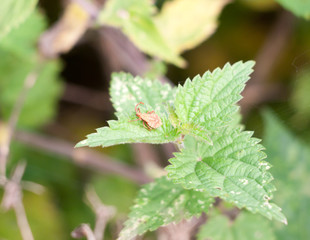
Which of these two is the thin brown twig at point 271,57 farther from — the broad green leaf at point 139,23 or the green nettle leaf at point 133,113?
the green nettle leaf at point 133,113

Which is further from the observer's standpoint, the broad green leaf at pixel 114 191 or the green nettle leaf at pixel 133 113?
the broad green leaf at pixel 114 191

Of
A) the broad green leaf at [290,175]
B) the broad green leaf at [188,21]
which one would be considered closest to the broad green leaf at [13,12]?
the broad green leaf at [188,21]

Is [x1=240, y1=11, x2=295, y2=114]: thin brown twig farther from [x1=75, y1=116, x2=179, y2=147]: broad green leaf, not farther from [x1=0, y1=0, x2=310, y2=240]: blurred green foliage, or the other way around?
[x1=75, y1=116, x2=179, y2=147]: broad green leaf

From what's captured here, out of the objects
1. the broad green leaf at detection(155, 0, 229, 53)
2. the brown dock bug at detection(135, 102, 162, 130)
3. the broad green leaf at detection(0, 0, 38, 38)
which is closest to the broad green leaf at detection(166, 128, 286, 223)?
the brown dock bug at detection(135, 102, 162, 130)

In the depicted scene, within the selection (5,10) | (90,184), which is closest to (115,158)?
(90,184)

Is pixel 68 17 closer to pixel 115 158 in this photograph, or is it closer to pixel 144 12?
pixel 144 12

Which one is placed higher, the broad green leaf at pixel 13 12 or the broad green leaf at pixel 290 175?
the broad green leaf at pixel 13 12
